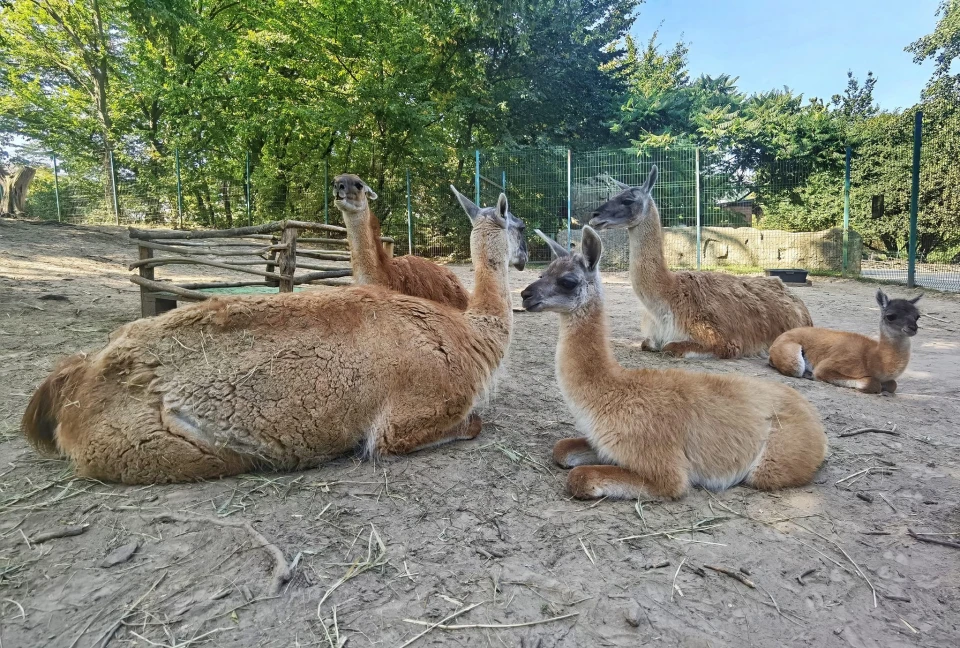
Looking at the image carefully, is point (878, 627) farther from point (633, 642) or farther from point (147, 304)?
point (147, 304)

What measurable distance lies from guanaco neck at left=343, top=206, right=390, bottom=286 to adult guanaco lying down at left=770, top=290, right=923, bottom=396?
3.58 meters

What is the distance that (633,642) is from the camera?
61.1 inches

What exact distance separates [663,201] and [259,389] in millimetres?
14482

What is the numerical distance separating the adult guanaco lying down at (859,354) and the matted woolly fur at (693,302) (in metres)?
0.63

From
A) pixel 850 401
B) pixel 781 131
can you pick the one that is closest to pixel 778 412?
pixel 850 401

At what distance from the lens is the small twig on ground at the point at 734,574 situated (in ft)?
5.92

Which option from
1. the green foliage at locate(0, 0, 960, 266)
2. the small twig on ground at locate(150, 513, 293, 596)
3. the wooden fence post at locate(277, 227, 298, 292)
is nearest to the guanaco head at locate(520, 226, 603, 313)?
the small twig on ground at locate(150, 513, 293, 596)

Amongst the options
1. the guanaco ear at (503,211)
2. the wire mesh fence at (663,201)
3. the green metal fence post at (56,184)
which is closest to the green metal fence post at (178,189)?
the wire mesh fence at (663,201)

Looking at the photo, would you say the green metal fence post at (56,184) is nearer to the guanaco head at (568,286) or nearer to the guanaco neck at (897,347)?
the guanaco head at (568,286)

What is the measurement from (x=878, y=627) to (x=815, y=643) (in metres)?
0.24

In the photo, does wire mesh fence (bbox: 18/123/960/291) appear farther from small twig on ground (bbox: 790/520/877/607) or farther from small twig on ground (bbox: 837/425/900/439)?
small twig on ground (bbox: 790/520/877/607)

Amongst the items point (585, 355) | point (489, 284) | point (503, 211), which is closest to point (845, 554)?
point (585, 355)

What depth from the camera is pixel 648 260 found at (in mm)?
5652

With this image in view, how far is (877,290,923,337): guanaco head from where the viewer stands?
3945mm
